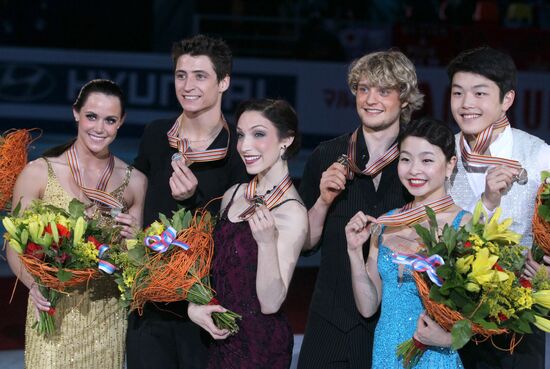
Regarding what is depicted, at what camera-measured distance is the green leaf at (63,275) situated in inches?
182

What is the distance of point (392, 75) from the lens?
4.81 m

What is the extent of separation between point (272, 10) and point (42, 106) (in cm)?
369

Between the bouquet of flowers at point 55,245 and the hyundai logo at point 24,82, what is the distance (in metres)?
9.97

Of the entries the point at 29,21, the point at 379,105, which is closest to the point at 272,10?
the point at 29,21

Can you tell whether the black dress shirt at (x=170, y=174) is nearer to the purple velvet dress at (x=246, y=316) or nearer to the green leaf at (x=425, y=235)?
the purple velvet dress at (x=246, y=316)

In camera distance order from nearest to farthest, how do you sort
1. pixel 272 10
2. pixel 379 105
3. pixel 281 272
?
pixel 281 272 → pixel 379 105 → pixel 272 10

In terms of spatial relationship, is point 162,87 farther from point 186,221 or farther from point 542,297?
point 542,297

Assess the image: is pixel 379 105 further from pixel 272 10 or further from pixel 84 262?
pixel 272 10

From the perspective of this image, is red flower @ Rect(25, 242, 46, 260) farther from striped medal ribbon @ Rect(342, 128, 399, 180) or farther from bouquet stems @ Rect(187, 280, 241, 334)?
striped medal ribbon @ Rect(342, 128, 399, 180)

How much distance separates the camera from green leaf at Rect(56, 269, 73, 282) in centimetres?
462

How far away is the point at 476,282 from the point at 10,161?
8.38 ft

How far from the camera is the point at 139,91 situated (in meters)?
14.5

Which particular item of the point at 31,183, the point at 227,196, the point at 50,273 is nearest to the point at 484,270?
the point at 227,196

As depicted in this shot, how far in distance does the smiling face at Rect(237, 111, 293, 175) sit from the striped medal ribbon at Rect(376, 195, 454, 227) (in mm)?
562
